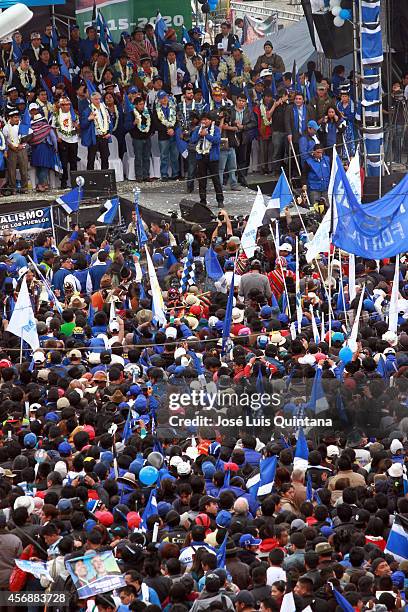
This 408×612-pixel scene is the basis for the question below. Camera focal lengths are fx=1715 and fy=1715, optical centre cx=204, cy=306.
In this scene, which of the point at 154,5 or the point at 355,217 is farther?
the point at 154,5

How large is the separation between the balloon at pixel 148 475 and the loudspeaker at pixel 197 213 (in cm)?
1085

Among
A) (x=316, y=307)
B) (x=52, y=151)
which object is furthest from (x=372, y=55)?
(x=316, y=307)

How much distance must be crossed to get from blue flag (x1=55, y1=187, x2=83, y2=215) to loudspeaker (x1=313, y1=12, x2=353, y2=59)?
558 centimetres

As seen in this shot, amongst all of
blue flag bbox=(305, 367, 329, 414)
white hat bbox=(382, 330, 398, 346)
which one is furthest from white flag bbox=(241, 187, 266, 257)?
blue flag bbox=(305, 367, 329, 414)

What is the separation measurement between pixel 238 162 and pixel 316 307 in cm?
878

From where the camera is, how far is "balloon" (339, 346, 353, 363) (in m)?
17.4

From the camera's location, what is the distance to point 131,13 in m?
30.3

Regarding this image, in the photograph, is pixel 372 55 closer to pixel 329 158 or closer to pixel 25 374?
pixel 329 158

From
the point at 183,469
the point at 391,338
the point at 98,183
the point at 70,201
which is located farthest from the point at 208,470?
the point at 98,183

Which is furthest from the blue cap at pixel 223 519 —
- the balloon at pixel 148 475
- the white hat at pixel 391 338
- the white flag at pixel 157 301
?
the white flag at pixel 157 301

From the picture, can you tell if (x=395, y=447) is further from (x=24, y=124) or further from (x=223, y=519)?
(x=24, y=124)

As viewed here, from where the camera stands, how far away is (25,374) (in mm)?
17781

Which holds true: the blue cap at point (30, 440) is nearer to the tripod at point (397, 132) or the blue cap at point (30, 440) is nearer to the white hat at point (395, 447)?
the white hat at point (395, 447)

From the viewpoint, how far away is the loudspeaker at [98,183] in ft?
84.8
